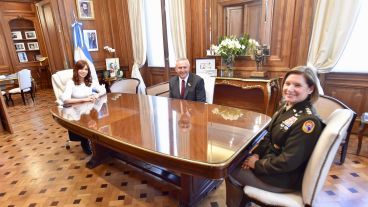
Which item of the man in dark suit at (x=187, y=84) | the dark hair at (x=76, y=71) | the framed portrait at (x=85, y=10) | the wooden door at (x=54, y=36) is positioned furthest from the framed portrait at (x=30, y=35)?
the man in dark suit at (x=187, y=84)

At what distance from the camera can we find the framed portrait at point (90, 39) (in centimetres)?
464

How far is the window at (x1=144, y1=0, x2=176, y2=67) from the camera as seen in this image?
439cm

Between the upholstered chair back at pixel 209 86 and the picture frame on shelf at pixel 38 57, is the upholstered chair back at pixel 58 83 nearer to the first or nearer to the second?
the upholstered chair back at pixel 209 86

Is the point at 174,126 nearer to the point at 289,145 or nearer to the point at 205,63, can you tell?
the point at 289,145

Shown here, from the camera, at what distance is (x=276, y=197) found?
1186 mm

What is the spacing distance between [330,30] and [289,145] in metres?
2.33

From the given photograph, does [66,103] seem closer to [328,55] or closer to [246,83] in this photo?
[246,83]

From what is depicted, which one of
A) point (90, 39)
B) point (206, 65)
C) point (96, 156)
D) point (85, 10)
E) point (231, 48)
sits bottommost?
point (96, 156)

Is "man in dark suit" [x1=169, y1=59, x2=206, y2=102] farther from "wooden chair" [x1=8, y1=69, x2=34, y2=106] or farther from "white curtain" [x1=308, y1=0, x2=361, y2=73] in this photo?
"wooden chair" [x1=8, y1=69, x2=34, y2=106]

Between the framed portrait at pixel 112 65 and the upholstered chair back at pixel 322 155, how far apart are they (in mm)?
4410

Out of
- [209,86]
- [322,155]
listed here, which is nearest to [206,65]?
[209,86]

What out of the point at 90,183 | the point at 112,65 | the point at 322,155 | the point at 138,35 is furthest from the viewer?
the point at 112,65

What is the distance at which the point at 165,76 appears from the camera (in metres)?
4.65

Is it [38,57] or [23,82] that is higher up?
[38,57]
